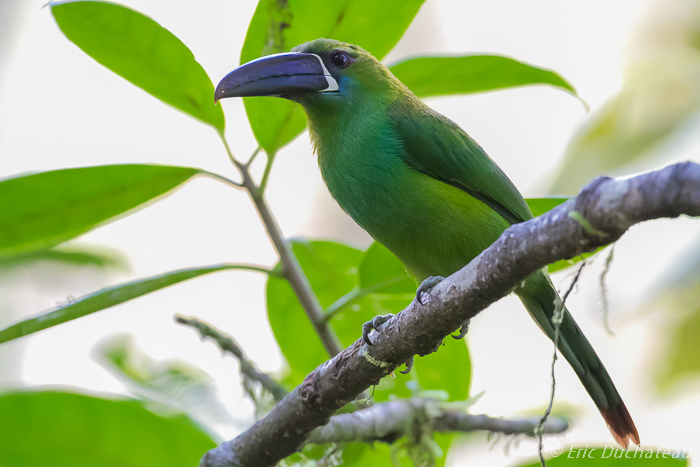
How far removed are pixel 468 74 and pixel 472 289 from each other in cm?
109

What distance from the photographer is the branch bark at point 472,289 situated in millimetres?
803

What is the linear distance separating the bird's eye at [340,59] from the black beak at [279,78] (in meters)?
0.05

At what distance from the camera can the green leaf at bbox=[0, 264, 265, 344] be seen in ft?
5.10

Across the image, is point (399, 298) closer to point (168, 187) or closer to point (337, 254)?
point (337, 254)

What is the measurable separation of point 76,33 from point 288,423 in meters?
1.24

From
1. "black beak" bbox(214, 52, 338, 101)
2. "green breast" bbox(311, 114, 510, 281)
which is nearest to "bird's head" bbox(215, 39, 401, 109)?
"black beak" bbox(214, 52, 338, 101)

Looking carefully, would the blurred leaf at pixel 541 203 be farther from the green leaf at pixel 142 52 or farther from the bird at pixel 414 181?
the green leaf at pixel 142 52

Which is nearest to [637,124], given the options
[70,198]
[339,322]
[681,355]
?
[681,355]

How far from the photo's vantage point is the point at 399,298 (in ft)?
7.43

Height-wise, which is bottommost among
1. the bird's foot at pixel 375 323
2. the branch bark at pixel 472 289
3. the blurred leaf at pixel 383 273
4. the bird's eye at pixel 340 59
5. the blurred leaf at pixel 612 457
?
the blurred leaf at pixel 612 457

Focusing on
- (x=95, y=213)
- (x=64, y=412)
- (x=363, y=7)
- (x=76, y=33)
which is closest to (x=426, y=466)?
(x=64, y=412)

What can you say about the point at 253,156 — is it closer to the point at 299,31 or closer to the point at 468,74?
the point at 299,31

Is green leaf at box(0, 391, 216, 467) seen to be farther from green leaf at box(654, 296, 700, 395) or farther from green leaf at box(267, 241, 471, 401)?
green leaf at box(654, 296, 700, 395)

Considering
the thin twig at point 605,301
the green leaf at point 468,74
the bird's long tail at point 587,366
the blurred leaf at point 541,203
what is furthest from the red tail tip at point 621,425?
the green leaf at point 468,74
